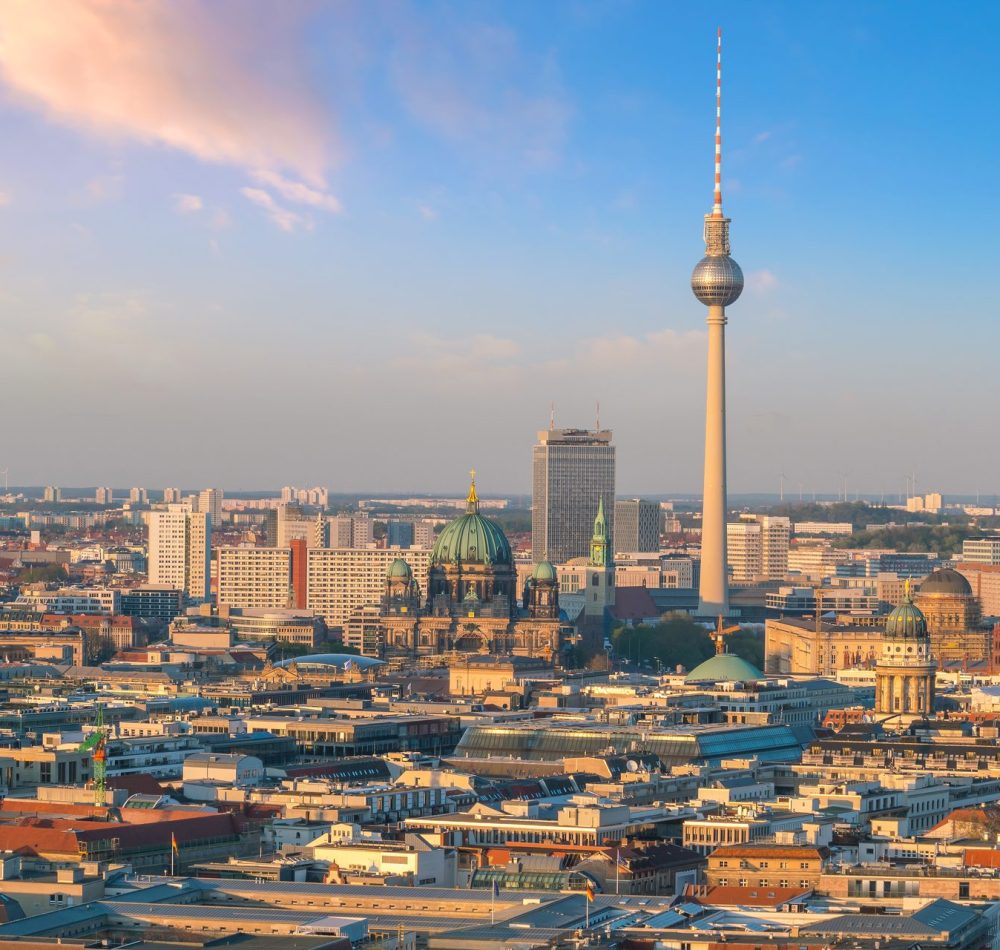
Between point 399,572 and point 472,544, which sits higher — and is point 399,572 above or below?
below

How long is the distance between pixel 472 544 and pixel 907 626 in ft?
189

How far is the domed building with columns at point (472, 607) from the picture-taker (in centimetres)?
18812

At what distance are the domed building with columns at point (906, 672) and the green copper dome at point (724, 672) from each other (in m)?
11.1

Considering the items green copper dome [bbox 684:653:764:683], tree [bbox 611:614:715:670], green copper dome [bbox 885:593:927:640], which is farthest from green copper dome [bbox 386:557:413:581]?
green copper dome [bbox 885:593:927:640]

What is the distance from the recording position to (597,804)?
93.4 m

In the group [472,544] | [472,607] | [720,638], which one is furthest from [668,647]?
[720,638]

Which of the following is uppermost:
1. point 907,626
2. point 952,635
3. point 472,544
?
point 472,544

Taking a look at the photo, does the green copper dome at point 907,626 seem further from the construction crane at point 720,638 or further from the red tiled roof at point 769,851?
the red tiled roof at point 769,851

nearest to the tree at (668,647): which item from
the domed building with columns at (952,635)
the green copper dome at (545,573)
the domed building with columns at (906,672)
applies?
the green copper dome at (545,573)

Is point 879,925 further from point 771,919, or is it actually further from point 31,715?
point 31,715

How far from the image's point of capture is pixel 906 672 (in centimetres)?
13950

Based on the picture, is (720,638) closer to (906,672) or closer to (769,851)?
(906,672)

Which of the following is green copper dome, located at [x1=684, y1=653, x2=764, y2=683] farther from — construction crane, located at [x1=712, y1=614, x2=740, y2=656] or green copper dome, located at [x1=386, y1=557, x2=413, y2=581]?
green copper dome, located at [x1=386, y1=557, x2=413, y2=581]

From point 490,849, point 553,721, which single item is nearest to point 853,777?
point 553,721
